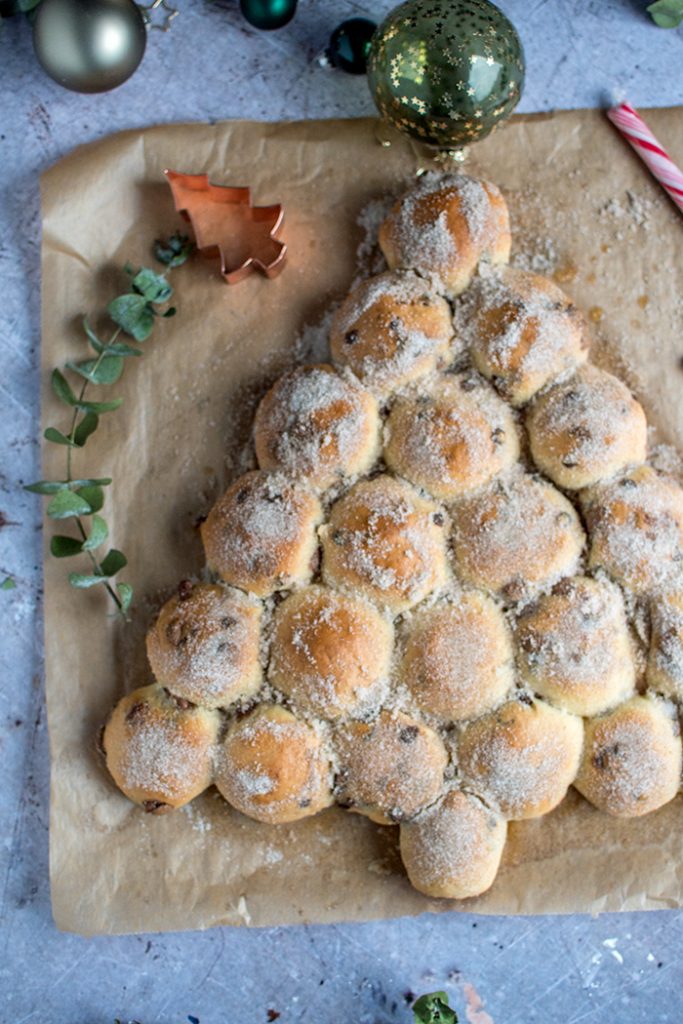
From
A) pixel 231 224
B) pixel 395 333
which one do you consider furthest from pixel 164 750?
pixel 231 224

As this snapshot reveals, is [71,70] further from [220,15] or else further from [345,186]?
[345,186]

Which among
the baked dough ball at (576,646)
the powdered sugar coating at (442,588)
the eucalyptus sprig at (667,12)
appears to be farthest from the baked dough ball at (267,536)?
the eucalyptus sprig at (667,12)

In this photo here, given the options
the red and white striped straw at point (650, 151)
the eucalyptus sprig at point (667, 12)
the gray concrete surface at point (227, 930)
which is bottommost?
the gray concrete surface at point (227, 930)

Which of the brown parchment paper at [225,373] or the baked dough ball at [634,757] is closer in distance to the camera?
the baked dough ball at [634,757]

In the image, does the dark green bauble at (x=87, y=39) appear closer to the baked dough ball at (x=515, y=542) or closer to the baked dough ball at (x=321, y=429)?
the baked dough ball at (x=321, y=429)

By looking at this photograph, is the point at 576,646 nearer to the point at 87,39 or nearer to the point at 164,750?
the point at 164,750

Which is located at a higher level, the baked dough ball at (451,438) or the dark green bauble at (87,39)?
the dark green bauble at (87,39)

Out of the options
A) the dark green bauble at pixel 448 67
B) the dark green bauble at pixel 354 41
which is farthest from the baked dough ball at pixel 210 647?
the dark green bauble at pixel 354 41
